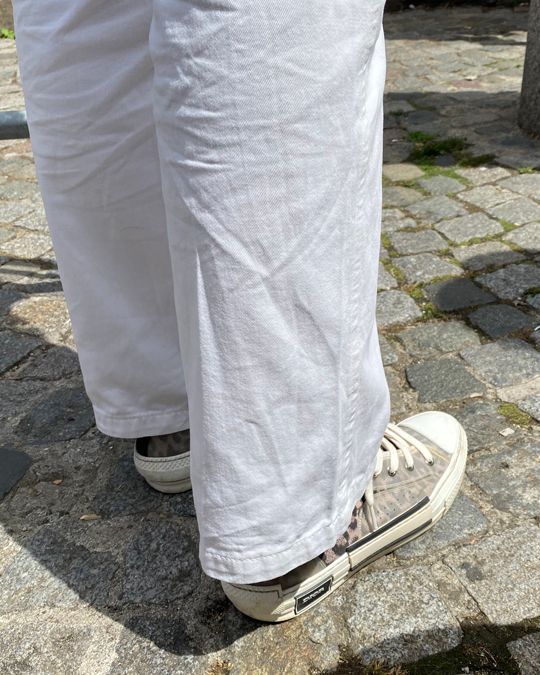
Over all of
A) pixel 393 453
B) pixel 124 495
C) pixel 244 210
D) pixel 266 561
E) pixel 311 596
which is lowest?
pixel 124 495

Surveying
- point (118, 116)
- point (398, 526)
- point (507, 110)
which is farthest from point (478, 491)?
point (507, 110)

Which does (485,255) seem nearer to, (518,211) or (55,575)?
(518,211)

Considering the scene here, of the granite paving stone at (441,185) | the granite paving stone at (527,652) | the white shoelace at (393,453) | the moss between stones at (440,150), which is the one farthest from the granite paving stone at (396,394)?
the moss between stones at (440,150)

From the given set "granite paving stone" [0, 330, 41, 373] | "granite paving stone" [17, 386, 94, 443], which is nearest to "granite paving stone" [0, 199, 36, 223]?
"granite paving stone" [0, 330, 41, 373]

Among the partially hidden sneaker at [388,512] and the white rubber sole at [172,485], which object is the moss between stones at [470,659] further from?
the white rubber sole at [172,485]

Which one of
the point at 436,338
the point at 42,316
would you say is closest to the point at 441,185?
the point at 436,338

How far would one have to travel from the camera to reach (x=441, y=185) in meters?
3.72

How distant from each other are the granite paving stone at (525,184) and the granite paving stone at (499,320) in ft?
3.64

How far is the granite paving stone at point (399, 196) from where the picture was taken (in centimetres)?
359

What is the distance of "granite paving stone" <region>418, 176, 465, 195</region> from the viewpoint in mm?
3648

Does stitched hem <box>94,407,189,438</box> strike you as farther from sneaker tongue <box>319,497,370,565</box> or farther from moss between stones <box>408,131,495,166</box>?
moss between stones <box>408,131,495,166</box>

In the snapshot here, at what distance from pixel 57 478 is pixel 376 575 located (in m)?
0.89

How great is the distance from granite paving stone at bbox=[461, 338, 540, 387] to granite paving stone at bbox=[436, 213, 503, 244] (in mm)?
857

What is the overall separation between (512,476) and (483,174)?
7.66 feet
